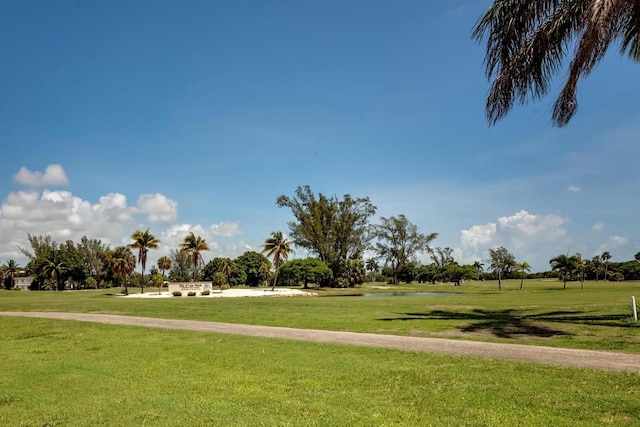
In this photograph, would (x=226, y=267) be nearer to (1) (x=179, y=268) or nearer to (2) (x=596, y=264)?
(1) (x=179, y=268)

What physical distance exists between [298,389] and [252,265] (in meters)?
101

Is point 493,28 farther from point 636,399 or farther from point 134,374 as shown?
point 134,374

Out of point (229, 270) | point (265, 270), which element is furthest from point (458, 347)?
point (265, 270)

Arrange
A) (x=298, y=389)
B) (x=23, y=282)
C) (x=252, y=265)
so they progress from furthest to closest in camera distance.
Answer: (x=23, y=282) < (x=252, y=265) < (x=298, y=389)

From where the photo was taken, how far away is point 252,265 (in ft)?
355

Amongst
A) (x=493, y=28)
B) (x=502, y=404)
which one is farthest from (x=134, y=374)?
(x=493, y=28)

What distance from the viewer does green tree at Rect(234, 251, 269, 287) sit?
354 ft

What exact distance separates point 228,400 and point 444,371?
4911 millimetres

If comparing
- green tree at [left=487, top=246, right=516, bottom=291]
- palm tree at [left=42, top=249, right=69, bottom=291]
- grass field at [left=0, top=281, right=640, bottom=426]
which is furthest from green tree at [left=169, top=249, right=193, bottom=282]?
grass field at [left=0, top=281, right=640, bottom=426]

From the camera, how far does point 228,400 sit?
8016 millimetres

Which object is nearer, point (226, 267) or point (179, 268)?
point (226, 267)

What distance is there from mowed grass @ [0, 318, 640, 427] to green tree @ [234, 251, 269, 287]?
95027 mm

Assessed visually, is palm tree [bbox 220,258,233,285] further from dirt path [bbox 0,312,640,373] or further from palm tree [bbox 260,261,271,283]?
dirt path [bbox 0,312,640,373]

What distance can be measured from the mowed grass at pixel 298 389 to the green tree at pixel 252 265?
95027 millimetres
